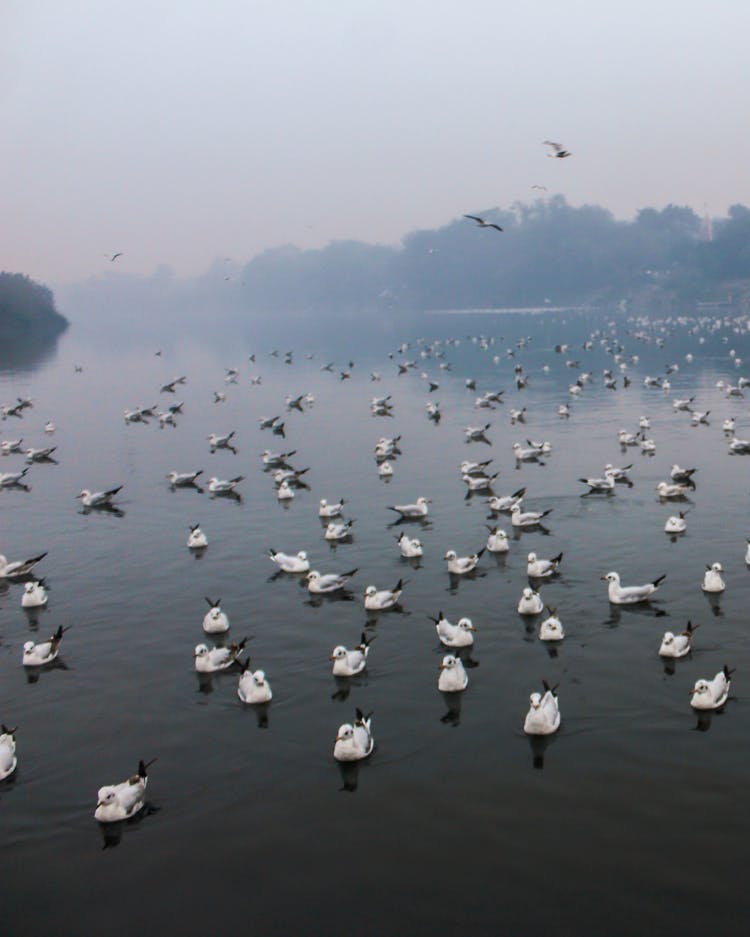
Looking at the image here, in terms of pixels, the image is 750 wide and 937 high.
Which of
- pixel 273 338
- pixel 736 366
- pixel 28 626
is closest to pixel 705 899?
pixel 28 626

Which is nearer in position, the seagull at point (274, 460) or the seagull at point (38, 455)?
the seagull at point (274, 460)

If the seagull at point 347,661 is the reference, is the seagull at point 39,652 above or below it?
below

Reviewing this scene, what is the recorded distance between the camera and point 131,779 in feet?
51.2

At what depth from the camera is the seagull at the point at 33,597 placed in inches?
1019

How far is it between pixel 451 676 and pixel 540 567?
7.50 metres

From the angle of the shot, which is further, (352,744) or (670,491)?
(670,491)

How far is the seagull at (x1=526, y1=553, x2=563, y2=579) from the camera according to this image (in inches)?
1015

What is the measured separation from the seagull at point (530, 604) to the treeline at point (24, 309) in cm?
15202

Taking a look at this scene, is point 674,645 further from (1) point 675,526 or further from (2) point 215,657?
(1) point 675,526

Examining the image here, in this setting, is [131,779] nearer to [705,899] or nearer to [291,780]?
[291,780]

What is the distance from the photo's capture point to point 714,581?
24.0m

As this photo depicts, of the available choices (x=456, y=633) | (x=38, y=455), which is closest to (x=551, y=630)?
(x=456, y=633)

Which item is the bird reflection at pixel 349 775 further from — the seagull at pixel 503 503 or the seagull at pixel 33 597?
the seagull at pixel 503 503

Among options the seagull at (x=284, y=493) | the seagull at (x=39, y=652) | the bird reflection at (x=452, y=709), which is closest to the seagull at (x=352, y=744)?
the bird reflection at (x=452, y=709)
